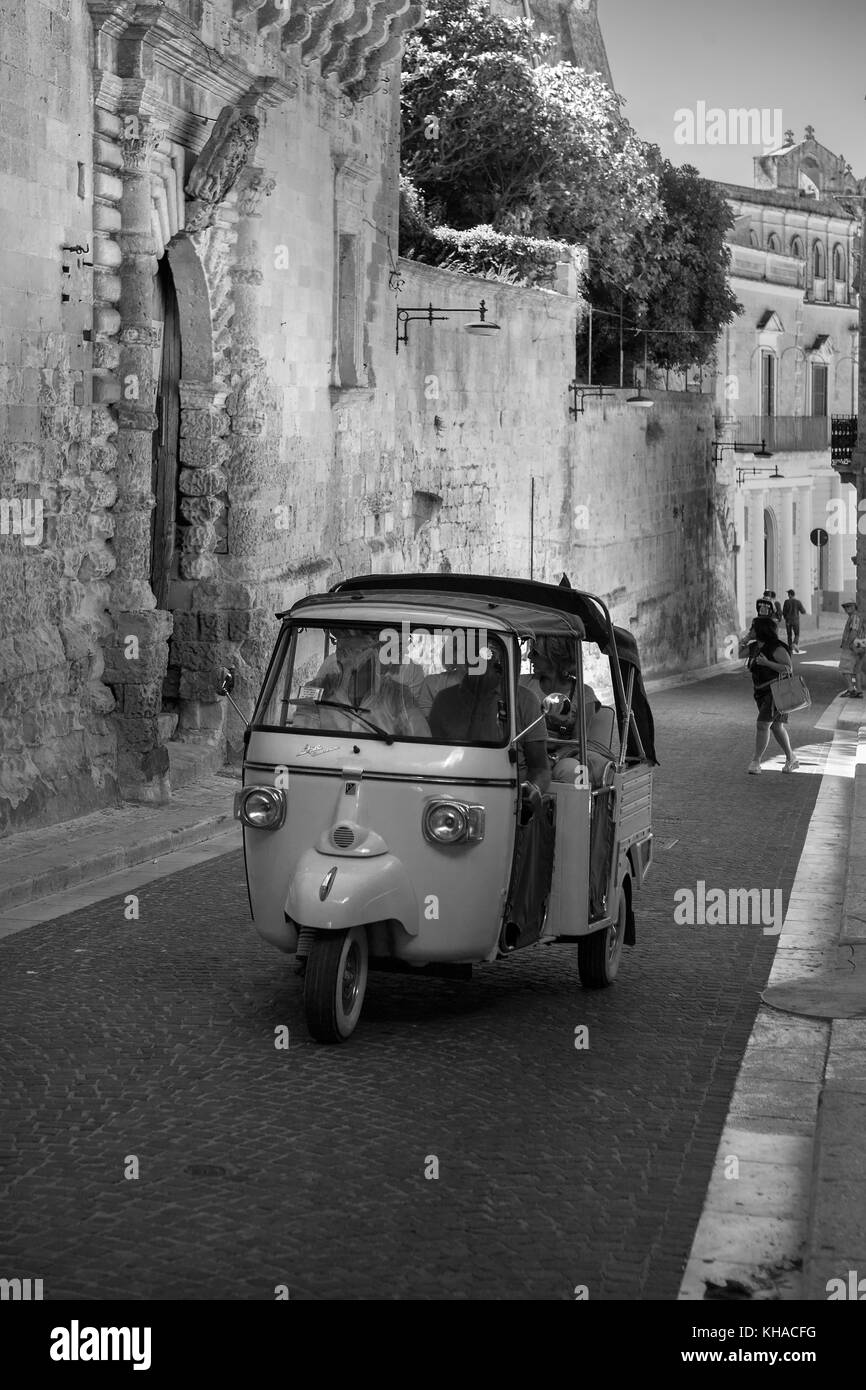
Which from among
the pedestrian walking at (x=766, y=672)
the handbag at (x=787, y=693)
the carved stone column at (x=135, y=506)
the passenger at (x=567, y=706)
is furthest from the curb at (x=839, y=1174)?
the pedestrian walking at (x=766, y=672)

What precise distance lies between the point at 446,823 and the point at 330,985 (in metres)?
0.76

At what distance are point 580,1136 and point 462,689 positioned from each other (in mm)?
2138

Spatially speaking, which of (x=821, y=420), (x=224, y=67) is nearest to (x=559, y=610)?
(x=224, y=67)

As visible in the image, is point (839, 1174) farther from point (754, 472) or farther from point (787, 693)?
point (754, 472)

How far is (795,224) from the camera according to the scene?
58500mm

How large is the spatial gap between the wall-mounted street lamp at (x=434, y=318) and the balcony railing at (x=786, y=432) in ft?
78.6

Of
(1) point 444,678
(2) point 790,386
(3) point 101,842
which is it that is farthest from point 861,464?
(2) point 790,386

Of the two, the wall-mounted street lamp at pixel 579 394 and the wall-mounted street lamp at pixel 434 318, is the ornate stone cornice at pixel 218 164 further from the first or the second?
the wall-mounted street lamp at pixel 579 394

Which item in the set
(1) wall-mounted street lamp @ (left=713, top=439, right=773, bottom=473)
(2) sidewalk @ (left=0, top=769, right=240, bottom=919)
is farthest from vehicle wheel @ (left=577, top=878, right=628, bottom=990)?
(1) wall-mounted street lamp @ (left=713, top=439, right=773, bottom=473)

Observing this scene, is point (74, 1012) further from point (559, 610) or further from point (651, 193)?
point (651, 193)

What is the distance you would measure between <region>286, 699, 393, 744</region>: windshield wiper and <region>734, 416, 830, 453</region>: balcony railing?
41251mm

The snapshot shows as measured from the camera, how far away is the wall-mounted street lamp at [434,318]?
22562mm

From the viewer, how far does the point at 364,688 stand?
786 cm

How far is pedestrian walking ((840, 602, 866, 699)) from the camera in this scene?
2708 cm
